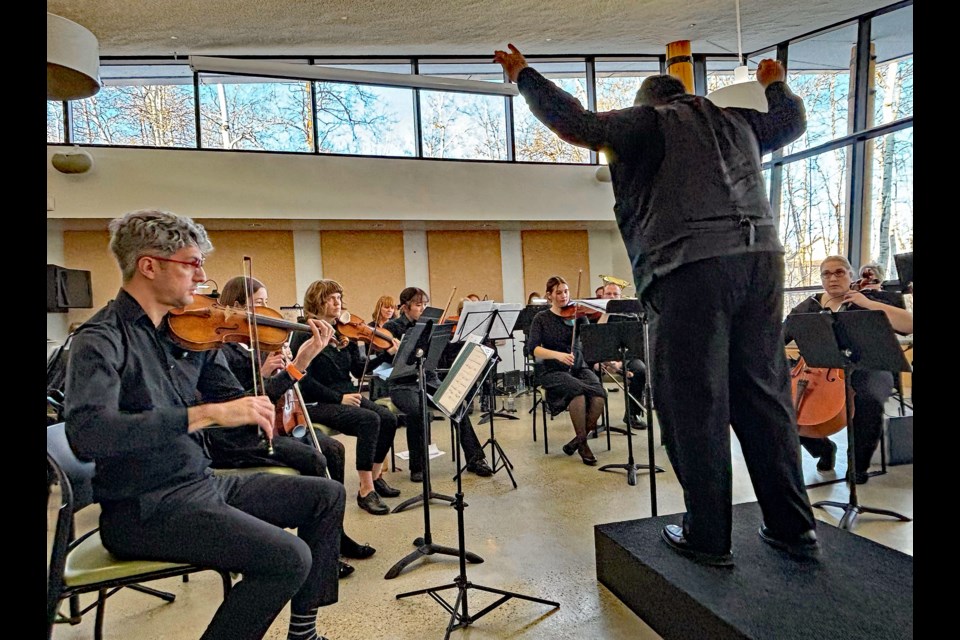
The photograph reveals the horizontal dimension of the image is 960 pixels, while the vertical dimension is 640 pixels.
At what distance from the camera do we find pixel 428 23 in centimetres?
670

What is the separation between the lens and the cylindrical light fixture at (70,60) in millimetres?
3150

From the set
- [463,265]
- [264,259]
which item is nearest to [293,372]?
[264,259]

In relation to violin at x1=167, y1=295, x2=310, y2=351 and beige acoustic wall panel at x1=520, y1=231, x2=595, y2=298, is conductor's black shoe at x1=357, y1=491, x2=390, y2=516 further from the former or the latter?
beige acoustic wall panel at x1=520, y1=231, x2=595, y2=298

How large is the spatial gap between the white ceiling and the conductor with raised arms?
5.07 metres

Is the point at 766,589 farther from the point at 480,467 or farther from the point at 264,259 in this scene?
the point at 264,259

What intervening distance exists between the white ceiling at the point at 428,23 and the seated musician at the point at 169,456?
527cm

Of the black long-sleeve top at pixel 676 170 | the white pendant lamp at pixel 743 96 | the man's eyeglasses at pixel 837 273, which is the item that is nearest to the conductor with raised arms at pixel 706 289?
the black long-sleeve top at pixel 676 170

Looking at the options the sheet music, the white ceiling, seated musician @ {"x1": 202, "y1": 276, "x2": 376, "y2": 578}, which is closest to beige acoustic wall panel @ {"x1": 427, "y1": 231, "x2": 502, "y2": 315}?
the white ceiling

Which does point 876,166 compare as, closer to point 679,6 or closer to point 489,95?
point 679,6

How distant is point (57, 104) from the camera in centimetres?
745

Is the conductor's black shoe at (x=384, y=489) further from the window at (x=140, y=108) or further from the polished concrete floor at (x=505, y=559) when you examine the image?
the window at (x=140, y=108)

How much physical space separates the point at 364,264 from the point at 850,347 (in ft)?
23.8
